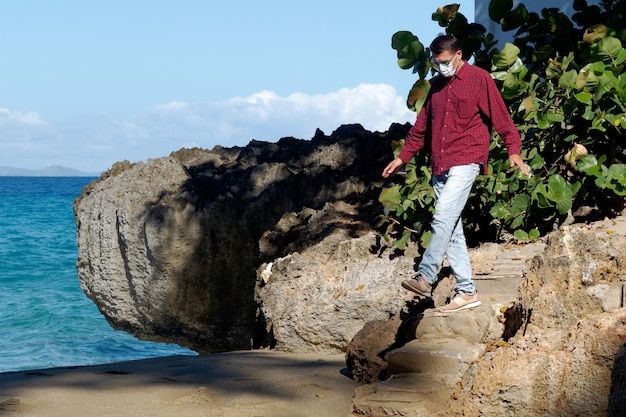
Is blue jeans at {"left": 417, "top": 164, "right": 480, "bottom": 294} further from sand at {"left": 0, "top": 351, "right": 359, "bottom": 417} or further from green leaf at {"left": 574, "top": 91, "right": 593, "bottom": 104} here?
green leaf at {"left": 574, "top": 91, "right": 593, "bottom": 104}

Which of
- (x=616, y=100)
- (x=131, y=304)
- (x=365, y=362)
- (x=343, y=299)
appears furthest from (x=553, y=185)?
(x=131, y=304)

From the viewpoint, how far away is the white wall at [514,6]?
9.63 metres

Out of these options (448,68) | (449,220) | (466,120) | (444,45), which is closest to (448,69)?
(448,68)

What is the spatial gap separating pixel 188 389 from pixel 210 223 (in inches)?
186

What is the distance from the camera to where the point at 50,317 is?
2239 centimetres

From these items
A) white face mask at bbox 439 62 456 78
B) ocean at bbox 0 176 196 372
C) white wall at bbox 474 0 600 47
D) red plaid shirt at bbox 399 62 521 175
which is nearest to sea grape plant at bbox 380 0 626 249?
red plaid shirt at bbox 399 62 521 175

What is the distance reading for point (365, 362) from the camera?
5594mm

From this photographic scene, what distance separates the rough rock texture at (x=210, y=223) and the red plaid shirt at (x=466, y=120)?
3061mm

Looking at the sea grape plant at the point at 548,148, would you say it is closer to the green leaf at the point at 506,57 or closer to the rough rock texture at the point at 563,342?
the green leaf at the point at 506,57

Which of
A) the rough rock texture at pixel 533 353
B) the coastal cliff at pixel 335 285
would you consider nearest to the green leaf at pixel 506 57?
the coastal cliff at pixel 335 285

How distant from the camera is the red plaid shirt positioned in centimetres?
536

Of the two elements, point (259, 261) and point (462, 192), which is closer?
point (462, 192)

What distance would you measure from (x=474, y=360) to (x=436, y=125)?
5.04 ft

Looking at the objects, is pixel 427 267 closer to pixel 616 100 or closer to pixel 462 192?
pixel 462 192
